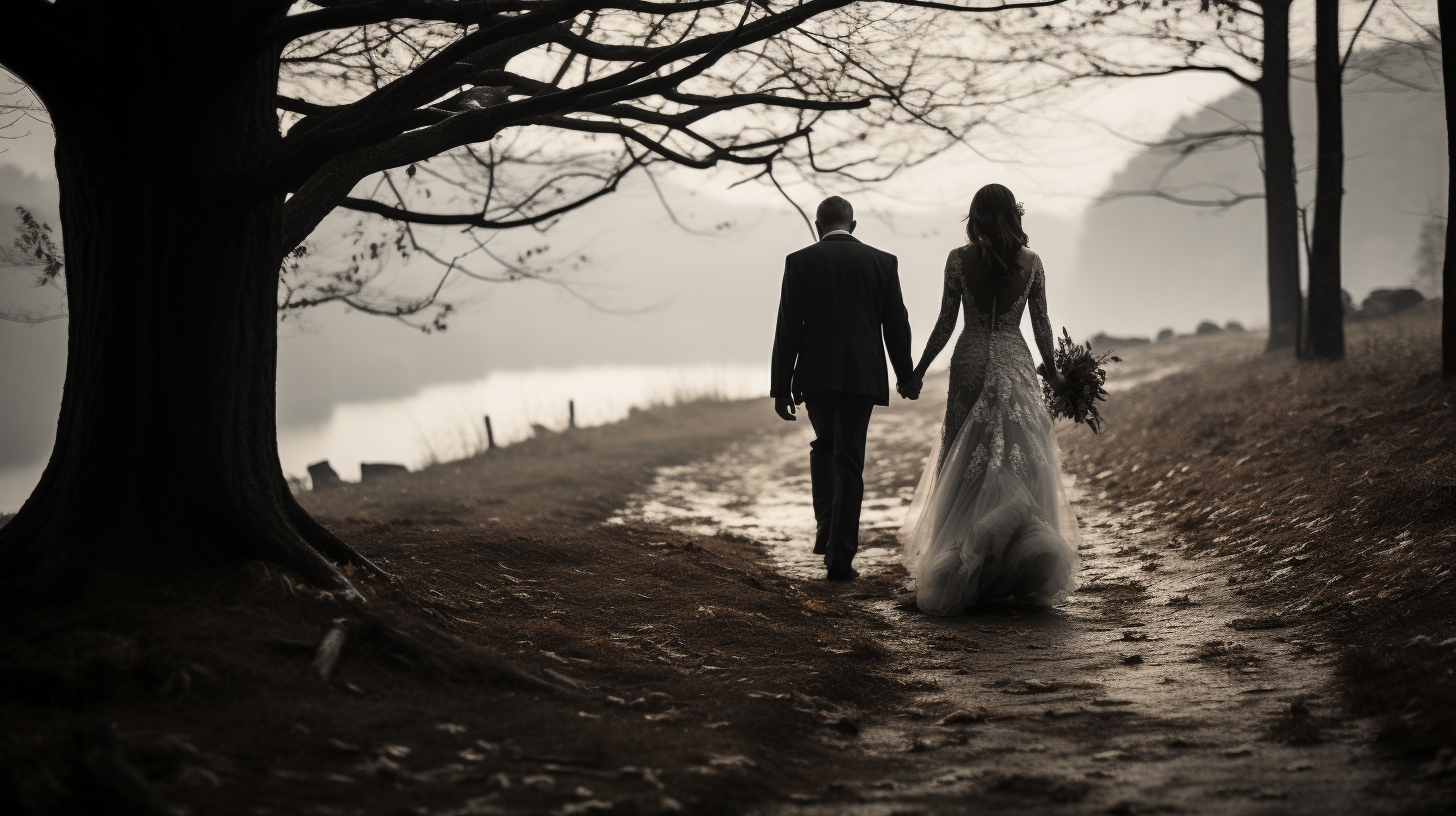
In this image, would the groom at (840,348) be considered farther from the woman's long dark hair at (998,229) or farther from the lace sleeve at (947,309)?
Answer: the woman's long dark hair at (998,229)

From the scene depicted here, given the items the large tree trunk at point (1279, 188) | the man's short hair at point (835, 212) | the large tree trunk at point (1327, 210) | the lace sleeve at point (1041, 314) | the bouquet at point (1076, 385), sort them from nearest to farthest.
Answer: the lace sleeve at point (1041, 314) → the bouquet at point (1076, 385) → the man's short hair at point (835, 212) → the large tree trunk at point (1327, 210) → the large tree trunk at point (1279, 188)

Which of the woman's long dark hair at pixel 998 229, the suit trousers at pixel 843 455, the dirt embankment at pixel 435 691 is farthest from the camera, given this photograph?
the suit trousers at pixel 843 455

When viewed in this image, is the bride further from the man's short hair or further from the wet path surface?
the man's short hair

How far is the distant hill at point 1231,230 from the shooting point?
3369 inches

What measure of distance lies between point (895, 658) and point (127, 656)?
3111 millimetres

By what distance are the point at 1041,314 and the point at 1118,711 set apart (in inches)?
112

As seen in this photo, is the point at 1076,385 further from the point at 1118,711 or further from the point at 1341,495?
the point at 1118,711

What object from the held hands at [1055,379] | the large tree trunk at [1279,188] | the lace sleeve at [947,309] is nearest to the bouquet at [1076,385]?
the held hands at [1055,379]

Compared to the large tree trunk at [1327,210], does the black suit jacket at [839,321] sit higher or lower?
lower

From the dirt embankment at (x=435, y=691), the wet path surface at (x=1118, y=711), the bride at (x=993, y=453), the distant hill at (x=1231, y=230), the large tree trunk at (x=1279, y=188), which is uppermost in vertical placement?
the distant hill at (x=1231, y=230)

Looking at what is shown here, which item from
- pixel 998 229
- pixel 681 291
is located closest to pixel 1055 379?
pixel 998 229

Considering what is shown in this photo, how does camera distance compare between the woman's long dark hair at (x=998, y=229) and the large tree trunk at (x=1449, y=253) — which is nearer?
the woman's long dark hair at (x=998, y=229)

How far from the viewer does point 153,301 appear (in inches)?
170

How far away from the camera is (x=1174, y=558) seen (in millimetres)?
6348
